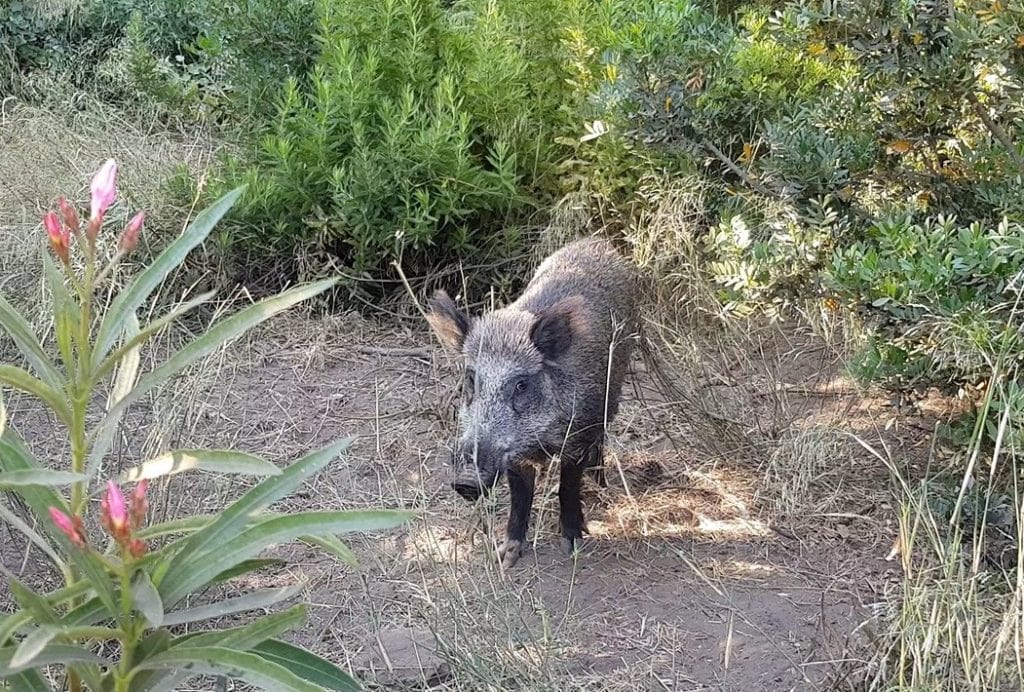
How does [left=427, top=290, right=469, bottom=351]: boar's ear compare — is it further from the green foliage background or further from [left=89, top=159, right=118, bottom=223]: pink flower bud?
[left=89, top=159, right=118, bottom=223]: pink flower bud

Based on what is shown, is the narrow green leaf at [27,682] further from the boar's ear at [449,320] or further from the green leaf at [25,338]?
the boar's ear at [449,320]

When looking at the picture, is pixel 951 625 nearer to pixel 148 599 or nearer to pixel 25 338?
pixel 148 599

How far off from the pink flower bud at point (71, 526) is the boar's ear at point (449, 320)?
8.14 ft

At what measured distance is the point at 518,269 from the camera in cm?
626

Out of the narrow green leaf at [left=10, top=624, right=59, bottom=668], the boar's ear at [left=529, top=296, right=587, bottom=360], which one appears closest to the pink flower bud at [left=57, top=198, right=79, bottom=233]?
the narrow green leaf at [left=10, top=624, right=59, bottom=668]

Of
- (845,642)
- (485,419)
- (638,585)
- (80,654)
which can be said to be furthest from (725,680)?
(80,654)

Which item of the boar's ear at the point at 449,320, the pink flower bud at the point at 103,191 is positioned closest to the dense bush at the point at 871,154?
the boar's ear at the point at 449,320

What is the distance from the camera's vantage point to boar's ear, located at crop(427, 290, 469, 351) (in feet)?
14.4

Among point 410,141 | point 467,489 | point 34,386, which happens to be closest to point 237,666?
point 34,386

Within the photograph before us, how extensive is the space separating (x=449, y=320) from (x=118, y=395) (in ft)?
6.64

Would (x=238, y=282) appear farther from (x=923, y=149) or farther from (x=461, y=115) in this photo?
(x=923, y=149)

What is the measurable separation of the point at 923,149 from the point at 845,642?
205 centimetres

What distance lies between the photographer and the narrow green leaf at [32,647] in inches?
74.0

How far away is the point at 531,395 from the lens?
4.31m
